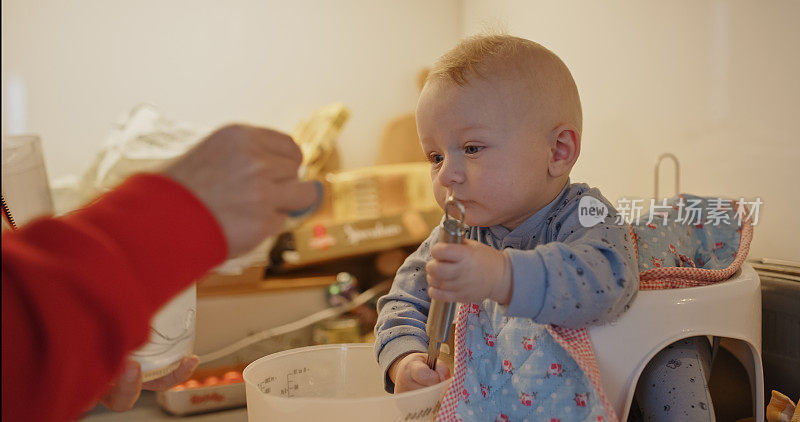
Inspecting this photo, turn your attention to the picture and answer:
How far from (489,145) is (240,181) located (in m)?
0.38

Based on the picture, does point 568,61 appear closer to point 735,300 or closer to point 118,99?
point 735,300

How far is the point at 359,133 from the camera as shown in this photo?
246 centimetres

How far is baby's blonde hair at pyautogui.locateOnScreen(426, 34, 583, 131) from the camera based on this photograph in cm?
72

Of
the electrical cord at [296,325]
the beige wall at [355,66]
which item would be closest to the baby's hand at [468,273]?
the beige wall at [355,66]

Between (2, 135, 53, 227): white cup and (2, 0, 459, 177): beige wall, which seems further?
(2, 0, 459, 177): beige wall

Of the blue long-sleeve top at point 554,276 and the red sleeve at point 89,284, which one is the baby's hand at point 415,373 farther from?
the red sleeve at point 89,284

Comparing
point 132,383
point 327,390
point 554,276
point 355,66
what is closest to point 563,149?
point 554,276

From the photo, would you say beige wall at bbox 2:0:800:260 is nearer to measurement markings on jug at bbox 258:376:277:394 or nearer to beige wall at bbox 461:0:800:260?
beige wall at bbox 461:0:800:260

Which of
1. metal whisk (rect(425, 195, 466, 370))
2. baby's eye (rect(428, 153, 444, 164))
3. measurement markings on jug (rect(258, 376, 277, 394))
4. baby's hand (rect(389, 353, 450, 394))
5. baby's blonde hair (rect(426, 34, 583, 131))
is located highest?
baby's blonde hair (rect(426, 34, 583, 131))

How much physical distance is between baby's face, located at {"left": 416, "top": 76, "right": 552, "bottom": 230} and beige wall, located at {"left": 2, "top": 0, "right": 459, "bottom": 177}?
1.73 meters

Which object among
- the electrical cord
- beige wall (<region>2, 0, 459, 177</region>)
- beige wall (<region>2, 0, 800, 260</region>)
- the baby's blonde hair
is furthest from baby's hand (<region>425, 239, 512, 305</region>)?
beige wall (<region>2, 0, 459, 177</region>)

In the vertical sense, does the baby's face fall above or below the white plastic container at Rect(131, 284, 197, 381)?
above

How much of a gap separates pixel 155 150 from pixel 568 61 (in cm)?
122

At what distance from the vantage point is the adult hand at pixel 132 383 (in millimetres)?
585
